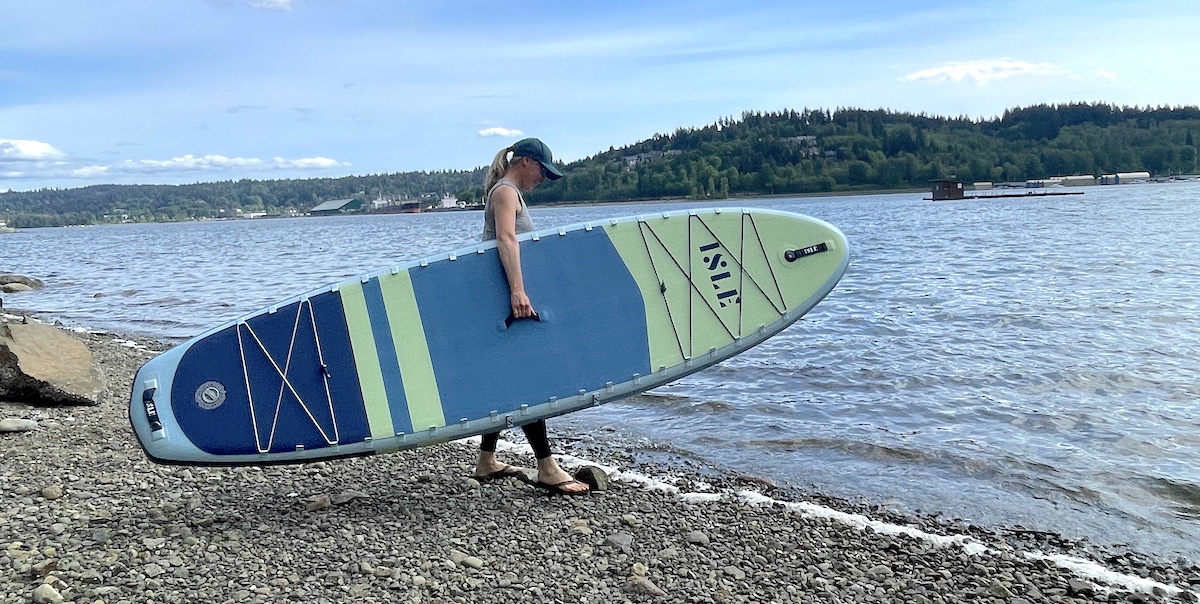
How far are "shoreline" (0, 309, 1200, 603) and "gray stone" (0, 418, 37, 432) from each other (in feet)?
1.59

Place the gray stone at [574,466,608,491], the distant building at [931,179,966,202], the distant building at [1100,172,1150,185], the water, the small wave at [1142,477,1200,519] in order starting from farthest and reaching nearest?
the distant building at [1100,172,1150,185]
the distant building at [931,179,966,202]
the water
the small wave at [1142,477,1200,519]
the gray stone at [574,466,608,491]

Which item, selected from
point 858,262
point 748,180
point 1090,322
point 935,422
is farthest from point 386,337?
point 748,180

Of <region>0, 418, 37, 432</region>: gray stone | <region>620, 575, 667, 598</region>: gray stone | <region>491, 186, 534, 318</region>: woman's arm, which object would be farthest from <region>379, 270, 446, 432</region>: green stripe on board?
<region>0, 418, 37, 432</region>: gray stone

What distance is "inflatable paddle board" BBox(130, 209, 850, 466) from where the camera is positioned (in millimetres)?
5355

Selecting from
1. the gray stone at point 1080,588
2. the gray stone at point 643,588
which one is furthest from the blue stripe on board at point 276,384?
the gray stone at point 1080,588

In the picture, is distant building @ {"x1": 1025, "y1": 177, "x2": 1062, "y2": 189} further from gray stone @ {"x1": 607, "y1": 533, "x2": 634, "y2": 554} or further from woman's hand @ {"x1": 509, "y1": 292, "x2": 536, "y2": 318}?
gray stone @ {"x1": 607, "y1": 533, "x2": 634, "y2": 554}

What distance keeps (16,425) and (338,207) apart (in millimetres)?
164290

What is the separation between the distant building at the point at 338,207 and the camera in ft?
539

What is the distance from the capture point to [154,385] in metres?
5.26

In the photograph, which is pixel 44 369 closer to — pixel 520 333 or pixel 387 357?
pixel 387 357

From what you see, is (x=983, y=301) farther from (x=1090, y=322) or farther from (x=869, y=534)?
(x=869, y=534)

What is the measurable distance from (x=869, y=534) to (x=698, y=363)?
159 cm

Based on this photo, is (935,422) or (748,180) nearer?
(935,422)

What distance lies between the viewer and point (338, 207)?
165 metres
